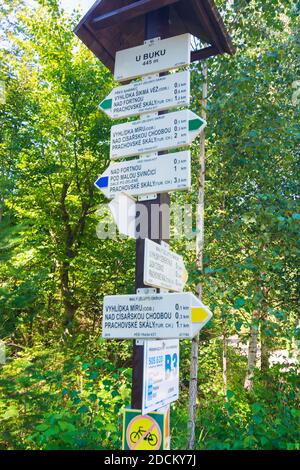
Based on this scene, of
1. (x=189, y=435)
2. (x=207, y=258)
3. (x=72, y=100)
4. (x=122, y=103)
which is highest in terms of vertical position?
(x=72, y=100)

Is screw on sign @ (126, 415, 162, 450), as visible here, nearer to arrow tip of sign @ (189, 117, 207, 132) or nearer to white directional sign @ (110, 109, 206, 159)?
white directional sign @ (110, 109, 206, 159)

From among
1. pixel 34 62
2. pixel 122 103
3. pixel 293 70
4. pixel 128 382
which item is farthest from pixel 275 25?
pixel 34 62

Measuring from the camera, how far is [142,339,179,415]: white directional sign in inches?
91.6

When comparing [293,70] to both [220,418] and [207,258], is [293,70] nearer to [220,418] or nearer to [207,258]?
[207,258]

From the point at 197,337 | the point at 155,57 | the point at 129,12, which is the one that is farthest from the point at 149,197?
the point at 197,337

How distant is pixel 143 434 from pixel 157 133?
7.42 ft

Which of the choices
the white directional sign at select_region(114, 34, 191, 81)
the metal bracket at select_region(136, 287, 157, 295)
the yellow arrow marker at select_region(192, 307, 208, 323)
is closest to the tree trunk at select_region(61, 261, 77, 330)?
the white directional sign at select_region(114, 34, 191, 81)

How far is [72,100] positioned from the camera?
35.8 ft

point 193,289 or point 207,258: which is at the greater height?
point 207,258

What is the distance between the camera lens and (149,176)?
107 inches

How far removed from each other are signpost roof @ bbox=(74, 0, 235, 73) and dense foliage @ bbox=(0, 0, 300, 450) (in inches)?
57.8

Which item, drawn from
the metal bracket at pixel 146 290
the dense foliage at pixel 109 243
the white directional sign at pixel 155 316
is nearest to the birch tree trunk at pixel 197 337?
the dense foliage at pixel 109 243

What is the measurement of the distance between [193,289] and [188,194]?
183cm

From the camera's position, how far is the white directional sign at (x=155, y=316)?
2.28m
